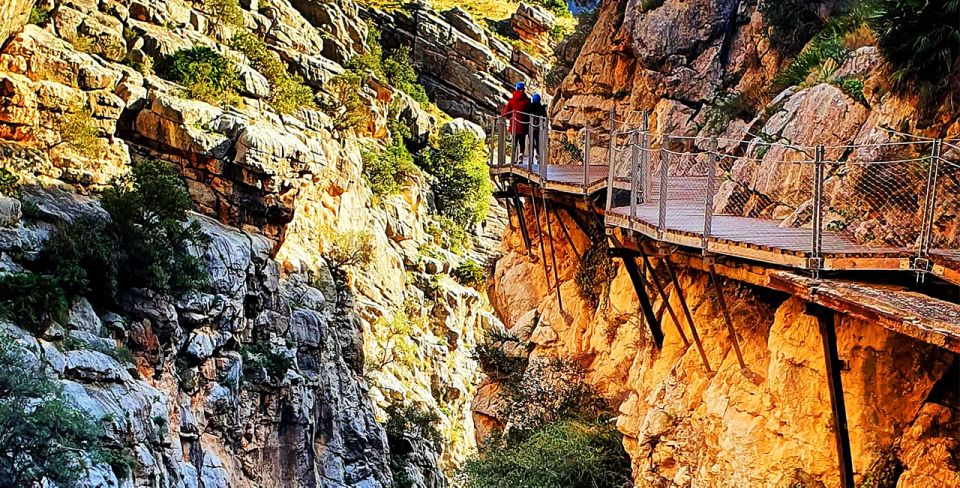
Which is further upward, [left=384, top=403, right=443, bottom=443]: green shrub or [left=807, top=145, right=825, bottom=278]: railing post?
[left=807, top=145, right=825, bottom=278]: railing post

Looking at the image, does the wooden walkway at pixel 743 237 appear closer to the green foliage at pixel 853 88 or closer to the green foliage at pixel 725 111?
the green foliage at pixel 725 111

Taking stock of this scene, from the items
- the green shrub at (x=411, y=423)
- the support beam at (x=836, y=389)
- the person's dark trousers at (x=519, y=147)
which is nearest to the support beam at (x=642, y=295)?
the support beam at (x=836, y=389)

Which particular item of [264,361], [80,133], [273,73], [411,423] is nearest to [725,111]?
[264,361]

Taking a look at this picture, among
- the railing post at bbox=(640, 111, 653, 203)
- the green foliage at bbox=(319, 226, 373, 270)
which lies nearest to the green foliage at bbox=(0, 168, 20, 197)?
the green foliage at bbox=(319, 226, 373, 270)

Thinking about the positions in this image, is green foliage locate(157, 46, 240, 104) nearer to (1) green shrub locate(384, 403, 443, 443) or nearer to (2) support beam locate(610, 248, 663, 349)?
(1) green shrub locate(384, 403, 443, 443)

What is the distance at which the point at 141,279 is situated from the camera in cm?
1972

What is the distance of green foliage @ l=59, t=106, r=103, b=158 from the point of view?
73.4ft

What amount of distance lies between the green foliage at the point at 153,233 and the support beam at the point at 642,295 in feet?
40.9

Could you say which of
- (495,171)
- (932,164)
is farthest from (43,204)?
(932,164)

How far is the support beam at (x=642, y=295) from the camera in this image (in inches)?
454

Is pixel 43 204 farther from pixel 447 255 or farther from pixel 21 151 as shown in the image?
pixel 447 255

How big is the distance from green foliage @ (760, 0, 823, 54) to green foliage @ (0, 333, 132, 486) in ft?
40.2

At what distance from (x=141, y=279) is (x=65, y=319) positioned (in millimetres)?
3351

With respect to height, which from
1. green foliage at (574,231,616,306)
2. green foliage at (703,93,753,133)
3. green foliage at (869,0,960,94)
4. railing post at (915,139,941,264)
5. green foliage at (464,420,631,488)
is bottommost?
green foliage at (464,420,631,488)
